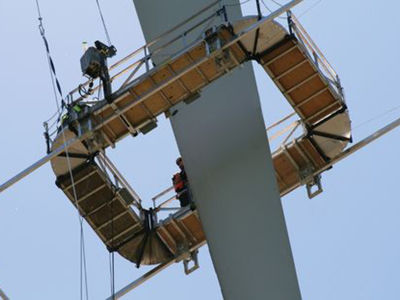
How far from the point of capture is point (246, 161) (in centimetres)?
2625

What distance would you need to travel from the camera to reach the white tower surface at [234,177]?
84.9ft

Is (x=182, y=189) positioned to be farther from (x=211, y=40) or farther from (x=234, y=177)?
(x=211, y=40)

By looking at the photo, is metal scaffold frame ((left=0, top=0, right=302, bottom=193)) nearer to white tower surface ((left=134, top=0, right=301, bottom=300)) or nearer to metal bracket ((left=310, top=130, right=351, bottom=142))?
white tower surface ((left=134, top=0, right=301, bottom=300))

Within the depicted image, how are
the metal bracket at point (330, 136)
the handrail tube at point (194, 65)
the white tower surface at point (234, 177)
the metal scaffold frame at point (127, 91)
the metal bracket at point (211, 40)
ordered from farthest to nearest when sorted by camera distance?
the metal bracket at point (330, 136), the white tower surface at point (234, 177), the metal bracket at point (211, 40), the metal scaffold frame at point (127, 91), the handrail tube at point (194, 65)

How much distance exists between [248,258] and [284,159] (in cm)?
308

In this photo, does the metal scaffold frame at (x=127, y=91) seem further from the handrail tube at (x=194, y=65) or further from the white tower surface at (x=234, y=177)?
the white tower surface at (x=234, y=177)

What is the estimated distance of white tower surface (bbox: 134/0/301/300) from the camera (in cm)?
2589

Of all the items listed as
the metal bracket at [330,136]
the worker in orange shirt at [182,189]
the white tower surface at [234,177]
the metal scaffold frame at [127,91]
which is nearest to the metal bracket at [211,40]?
the metal scaffold frame at [127,91]

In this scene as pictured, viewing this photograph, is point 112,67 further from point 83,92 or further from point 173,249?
point 173,249

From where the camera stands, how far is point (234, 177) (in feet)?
86.4

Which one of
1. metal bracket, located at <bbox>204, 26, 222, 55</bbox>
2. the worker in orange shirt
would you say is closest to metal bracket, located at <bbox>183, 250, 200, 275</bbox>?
the worker in orange shirt

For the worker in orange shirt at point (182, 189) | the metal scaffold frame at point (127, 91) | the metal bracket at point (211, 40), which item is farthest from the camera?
the worker in orange shirt at point (182, 189)

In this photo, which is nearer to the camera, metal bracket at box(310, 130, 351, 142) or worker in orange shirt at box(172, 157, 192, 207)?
metal bracket at box(310, 130, 351, 142)

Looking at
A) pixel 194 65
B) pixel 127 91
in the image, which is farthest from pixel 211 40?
pixel 127 91
